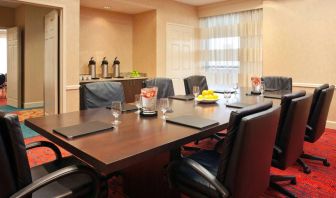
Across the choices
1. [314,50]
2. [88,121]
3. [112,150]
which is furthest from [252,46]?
[112,150]

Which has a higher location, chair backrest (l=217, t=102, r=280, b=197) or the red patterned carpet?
chair backrest (l=217, t=102, r=280, b=197)

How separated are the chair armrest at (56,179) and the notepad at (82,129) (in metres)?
0.23

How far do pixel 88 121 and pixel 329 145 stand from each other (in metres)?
3.37

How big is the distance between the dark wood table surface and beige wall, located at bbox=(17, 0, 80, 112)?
6.83 feet

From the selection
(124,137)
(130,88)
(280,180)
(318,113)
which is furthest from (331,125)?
(124,137)

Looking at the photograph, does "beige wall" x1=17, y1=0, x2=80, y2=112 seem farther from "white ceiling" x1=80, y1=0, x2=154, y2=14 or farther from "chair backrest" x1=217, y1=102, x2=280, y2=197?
"chair backrest" x1=217, y1=102, x2=280, y2=197

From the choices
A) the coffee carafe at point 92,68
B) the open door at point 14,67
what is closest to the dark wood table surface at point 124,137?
the coffee carafe at point 92,68

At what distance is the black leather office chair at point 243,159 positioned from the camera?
127 centimetres

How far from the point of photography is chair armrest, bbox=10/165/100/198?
1164mm

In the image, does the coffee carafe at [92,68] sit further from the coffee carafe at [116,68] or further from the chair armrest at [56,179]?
the chair armrest at [56,179]

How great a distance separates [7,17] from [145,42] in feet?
12.9

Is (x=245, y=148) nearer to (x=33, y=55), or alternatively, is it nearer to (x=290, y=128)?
(x=290, y=128)

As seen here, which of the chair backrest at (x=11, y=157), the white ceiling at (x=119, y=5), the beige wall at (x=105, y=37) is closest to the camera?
the chair backrest at (x=11, y=157)

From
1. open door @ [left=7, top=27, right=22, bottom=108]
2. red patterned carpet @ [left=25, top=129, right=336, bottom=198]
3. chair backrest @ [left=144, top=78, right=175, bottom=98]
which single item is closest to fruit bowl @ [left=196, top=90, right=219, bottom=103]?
chair backrest @ [left=144, top=78, right=175, bottom=98]
